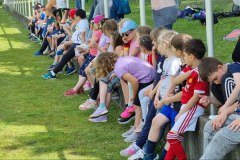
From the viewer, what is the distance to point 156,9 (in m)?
7.51

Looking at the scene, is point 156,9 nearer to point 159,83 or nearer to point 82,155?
point 159,83

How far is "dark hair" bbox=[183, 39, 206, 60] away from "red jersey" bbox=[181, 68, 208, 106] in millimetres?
142

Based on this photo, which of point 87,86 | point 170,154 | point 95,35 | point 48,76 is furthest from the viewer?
point 48,76

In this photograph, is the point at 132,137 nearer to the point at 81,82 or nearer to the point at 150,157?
the point at 150,157

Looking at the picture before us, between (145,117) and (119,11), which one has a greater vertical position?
(119,11)

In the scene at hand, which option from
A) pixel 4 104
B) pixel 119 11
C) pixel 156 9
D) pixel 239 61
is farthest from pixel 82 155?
pixel 119 11

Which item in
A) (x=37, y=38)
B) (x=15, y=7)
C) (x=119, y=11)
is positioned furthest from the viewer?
(x=15, y=7)

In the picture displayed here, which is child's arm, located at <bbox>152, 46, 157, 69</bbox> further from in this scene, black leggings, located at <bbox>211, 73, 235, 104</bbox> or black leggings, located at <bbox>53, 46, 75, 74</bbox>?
black leggings, located at <bbox>53, 46, 75, 74</bbox>

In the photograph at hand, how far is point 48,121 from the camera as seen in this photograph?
7.48 metres

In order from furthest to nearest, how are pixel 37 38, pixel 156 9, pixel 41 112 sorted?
pixel 37 38 < pixel 41 112 < pixel 156 9

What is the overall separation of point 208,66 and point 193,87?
514 millimetres

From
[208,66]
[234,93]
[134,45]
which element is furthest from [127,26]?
[234,93]

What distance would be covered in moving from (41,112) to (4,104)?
38.1 inches

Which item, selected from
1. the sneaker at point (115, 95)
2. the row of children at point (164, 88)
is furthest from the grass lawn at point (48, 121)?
the row of children at point (164, 88)
